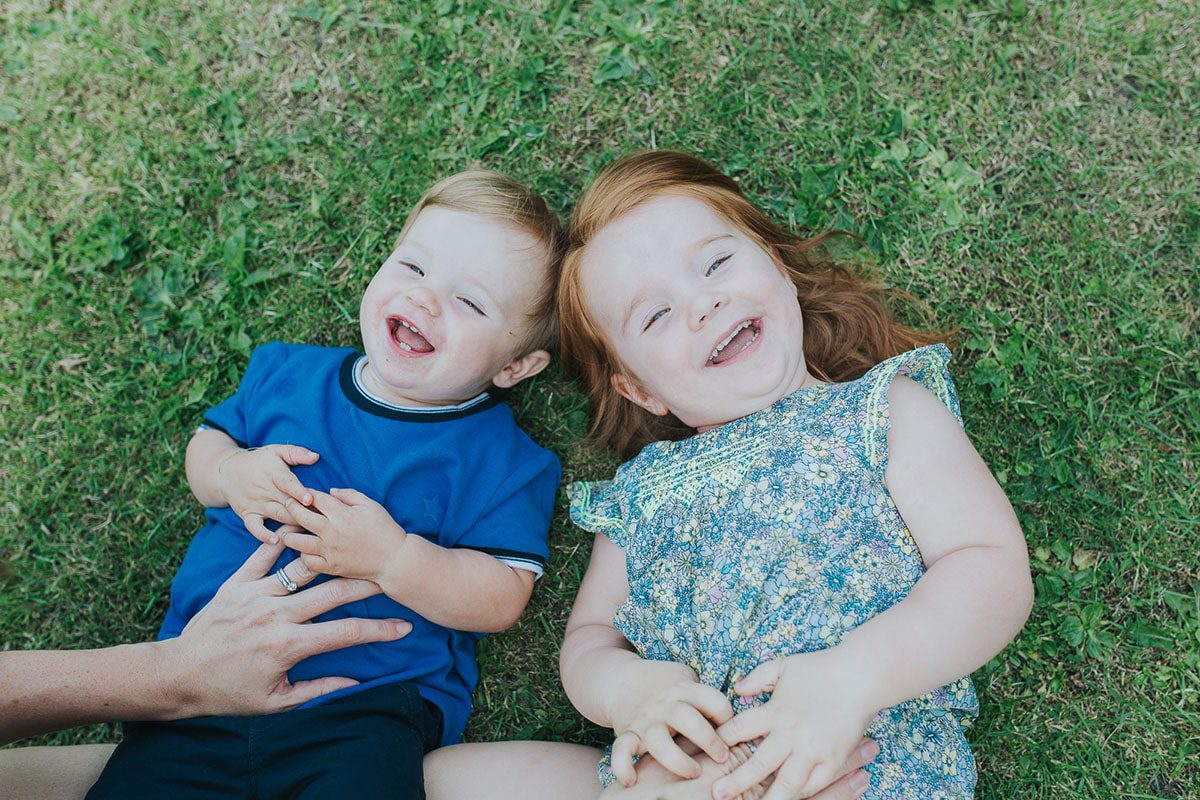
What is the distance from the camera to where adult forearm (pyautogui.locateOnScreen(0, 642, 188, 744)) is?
2613mm

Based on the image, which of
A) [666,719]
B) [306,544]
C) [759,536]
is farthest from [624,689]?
[306,544]

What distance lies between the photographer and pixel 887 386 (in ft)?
8.61

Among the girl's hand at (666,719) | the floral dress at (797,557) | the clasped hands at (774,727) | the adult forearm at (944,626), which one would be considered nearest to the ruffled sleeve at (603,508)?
the floral dress at (797,557)

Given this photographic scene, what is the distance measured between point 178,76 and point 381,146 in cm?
89

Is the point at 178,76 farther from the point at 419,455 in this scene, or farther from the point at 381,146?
the point at 419,455

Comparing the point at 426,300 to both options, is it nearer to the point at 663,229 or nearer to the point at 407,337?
the point at 407,337

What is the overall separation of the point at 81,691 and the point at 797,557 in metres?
2.01

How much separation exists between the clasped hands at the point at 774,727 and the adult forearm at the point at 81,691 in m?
1.33

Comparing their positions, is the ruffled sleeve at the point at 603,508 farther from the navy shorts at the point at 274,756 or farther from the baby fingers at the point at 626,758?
the navy shorts at the point at 274,756

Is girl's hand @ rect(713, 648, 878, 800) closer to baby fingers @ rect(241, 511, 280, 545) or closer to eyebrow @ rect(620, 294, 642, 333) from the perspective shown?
eyebrow @ rect(620, 294, 642, 333)

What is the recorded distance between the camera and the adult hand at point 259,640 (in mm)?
2652

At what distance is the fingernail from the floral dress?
0.07m

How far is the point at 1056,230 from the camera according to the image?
3.31 meters

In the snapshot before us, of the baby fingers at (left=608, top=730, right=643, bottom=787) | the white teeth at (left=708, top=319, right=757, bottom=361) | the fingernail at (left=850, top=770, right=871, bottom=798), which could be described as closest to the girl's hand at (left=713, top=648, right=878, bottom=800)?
the fingernail at (left=850, top=770, right=871, bottom=798)
